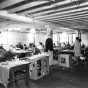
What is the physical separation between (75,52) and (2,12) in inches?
203

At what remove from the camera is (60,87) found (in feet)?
11.8

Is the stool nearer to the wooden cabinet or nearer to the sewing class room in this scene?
the sewing class room

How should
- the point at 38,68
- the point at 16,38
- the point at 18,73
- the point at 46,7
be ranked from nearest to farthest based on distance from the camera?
the point at 46,7 < the point at 18,73 < the point at 38,68 < the point at 16,38

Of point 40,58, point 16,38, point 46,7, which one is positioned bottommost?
point 40,58

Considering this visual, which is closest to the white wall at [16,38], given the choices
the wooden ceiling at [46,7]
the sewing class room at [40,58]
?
the sewing class room at [40,58]

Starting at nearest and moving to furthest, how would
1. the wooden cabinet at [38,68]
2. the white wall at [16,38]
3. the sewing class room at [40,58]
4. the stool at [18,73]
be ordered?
the sewing class room at [40,58], the stool at [18,73], the wooden cabinet at [38,68], the white wall at [16,38]

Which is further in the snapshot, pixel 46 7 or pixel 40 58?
pixel 40 58

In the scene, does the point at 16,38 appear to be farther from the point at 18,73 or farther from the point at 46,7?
the point at 46,7

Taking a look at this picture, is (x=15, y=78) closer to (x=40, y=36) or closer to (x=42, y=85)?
(x=42, y=85)

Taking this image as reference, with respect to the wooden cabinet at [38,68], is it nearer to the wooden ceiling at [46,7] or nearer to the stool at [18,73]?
the stool at [18,73]

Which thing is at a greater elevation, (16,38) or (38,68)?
(16,38)

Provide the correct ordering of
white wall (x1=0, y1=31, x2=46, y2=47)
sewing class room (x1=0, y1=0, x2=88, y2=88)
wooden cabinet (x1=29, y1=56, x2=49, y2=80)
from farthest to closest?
white wall (x1=0, y1=31, x2=46, y2=47)
wooden cabinet (x1=29, y1=56, x2=49, y2=80)
sewing class room (x1=0, y1=0, x2=88, y2=88)

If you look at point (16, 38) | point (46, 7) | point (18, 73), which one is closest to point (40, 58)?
point (18, 73)

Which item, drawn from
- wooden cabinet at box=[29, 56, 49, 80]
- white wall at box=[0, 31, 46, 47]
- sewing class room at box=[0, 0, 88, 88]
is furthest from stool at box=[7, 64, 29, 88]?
white wall at box=[0, 31, 46, 47]
